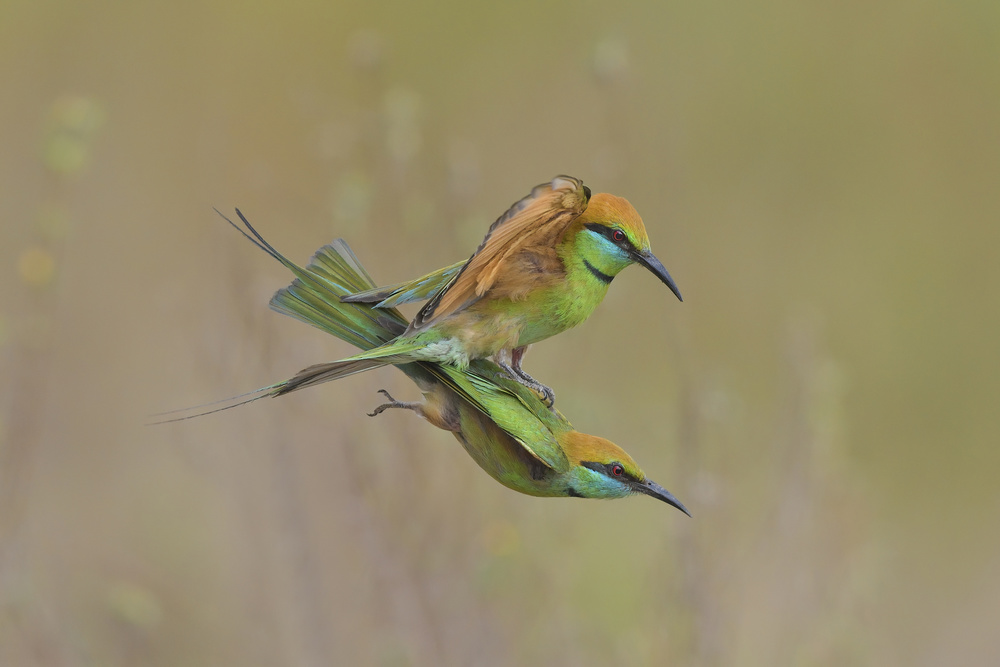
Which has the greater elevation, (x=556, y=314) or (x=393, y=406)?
(x=556, y=314)

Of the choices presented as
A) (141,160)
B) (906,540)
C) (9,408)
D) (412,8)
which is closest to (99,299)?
(141,160)

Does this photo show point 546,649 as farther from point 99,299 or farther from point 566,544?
point 99,299

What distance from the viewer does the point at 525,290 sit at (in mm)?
2043

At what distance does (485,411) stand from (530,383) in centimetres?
28

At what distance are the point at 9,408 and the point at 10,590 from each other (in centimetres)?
49

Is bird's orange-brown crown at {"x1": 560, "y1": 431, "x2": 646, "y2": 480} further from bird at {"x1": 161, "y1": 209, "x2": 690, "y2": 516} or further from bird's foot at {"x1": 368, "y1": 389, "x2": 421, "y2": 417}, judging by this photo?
bird's foot at {"x1": 368, "y1": 389, "x2": 421, "y2": 417}

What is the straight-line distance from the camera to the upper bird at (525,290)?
76.2 inches

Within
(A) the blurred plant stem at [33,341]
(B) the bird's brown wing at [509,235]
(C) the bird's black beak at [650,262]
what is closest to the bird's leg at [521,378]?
(B) the bird's brown wing at [509,235]

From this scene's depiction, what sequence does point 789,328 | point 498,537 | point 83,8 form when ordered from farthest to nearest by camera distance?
point 83,8
point 789,328
point 498,537

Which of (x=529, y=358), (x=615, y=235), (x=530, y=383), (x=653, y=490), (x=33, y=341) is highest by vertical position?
(x=529, y=358)

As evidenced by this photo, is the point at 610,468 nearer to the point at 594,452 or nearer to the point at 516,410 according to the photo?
the point at 594,452

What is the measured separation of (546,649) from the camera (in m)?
3.94

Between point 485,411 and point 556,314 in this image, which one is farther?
point 556,314

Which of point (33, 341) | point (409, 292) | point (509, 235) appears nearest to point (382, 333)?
point (409, 292)
